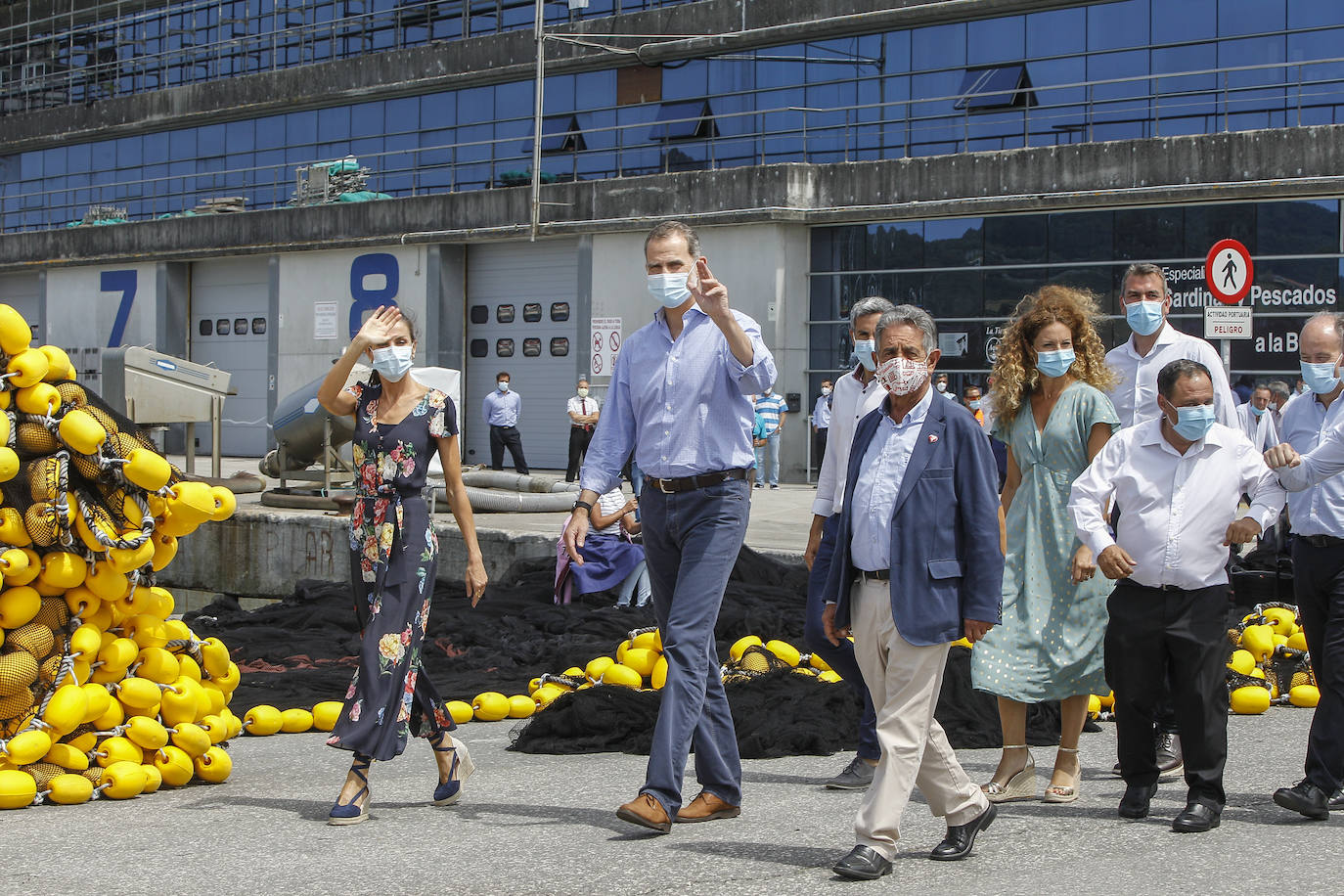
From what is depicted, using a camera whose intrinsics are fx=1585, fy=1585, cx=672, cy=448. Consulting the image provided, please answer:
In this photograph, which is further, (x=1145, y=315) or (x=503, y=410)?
(x=503, y=410)

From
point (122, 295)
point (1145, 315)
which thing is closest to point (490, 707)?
point (1145, 315)

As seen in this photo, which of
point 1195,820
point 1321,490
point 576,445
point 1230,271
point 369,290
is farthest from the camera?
point 369,290

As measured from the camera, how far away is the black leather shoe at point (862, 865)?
5.25 metres

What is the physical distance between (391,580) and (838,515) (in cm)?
197

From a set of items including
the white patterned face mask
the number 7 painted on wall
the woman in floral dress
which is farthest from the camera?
the number 7 painted on wall

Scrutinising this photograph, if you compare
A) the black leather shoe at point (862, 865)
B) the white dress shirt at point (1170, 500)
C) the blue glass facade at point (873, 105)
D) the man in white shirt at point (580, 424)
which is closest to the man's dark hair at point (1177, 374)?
the white dress shirt at point (1170, 500)

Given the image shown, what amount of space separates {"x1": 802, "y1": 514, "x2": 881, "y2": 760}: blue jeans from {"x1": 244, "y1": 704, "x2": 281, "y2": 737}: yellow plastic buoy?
3.12m

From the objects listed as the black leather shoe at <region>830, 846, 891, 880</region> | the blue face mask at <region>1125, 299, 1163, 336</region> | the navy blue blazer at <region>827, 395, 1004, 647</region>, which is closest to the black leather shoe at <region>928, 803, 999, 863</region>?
the black leather shoe at <region>830, 846, 891, 880</region>

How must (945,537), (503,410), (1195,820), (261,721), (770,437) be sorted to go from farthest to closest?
(503,410) → (770,437) → (261,721) → (1195,820) → (945,537)

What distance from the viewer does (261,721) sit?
8.35 meters

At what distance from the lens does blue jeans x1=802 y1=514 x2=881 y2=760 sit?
6.84 meters

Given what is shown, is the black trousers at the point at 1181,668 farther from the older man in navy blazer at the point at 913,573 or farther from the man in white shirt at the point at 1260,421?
the man in white shirt at the point at 1260,421

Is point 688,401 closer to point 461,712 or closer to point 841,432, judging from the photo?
point 841,432

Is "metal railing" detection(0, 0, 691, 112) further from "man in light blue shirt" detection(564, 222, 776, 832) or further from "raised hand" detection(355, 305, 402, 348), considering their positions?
"man in light blue shirt" detection(564, 222, 776, 832)
